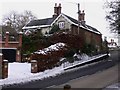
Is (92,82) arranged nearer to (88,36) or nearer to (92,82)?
(92,82)

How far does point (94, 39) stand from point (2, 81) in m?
39.7

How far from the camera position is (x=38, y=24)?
58.9m

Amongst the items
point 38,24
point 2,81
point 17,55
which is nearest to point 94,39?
point 38,24

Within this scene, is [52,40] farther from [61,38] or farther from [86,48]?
[86,48]

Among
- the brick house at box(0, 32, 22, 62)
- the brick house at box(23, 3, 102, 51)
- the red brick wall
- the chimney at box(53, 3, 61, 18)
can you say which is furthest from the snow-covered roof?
the chimney at box(53, 3, 61, 18)

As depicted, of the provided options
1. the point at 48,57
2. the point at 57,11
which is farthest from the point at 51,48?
the point at 57,11

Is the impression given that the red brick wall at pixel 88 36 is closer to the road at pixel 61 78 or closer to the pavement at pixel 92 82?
the road at pixel 61 78

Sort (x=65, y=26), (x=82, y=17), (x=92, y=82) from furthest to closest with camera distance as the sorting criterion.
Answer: (x=82, y=17), (x=65, y=26), (x=92, y=82)

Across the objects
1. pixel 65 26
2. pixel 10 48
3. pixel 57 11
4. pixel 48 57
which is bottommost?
pixel 48 57

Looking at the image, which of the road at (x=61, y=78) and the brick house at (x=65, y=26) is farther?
the brick house at (x=65, y=26)

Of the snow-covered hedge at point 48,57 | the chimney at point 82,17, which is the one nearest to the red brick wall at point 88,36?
the chimney at point 82,17

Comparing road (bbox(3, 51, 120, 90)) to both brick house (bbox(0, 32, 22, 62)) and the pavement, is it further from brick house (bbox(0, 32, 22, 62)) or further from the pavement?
brick house (bbox(0, 32, 22, 62))

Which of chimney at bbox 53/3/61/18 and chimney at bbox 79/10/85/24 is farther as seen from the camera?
chimney at bbox 79/10/85/24

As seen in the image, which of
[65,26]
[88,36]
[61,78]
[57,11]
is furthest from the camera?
[57,11]
